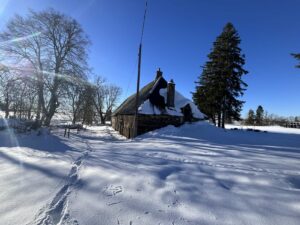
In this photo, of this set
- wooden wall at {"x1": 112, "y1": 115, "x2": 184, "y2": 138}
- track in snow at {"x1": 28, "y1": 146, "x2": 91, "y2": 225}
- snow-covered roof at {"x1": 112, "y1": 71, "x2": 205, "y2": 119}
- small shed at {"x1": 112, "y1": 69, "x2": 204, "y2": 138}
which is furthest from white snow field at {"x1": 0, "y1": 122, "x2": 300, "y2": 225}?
snow-covered roof at {"x1": 112, "y1": 71, "x2": 205, "y2": 119}

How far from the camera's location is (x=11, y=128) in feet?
47.2

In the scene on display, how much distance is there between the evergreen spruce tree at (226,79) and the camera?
960 inches

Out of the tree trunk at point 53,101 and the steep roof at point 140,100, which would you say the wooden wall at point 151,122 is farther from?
the tree trunk at point 53,101

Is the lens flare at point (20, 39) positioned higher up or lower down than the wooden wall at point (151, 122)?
higher up

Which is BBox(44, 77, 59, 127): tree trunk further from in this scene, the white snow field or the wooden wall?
the white snow field

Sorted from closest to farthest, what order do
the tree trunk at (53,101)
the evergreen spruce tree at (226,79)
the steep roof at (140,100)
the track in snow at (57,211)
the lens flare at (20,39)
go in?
the track in snow at (57,211) → the lens flare at (20,39) → the tree trunk at (53,101) → the steep roof at (140,100) → the evergreen spruce tree at (226,79)

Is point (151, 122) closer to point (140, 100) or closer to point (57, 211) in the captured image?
point (140, 100)

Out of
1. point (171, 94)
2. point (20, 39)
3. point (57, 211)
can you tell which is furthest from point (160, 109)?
point (57, 211)

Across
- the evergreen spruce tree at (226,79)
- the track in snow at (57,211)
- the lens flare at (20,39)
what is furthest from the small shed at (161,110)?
the track in snow at (57,211)

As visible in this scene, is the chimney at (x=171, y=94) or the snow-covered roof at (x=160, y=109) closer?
the snow-covered roof at (x=160, y=109)

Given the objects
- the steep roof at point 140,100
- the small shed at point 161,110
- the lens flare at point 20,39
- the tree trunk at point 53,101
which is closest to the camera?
the small shed at point 161,110

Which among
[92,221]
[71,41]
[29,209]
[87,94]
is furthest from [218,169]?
[71,41]

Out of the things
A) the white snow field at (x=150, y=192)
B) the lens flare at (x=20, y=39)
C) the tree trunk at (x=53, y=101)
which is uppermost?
the lens flare at (x=20, y=39)

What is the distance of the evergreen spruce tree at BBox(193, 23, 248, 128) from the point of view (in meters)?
24.4
